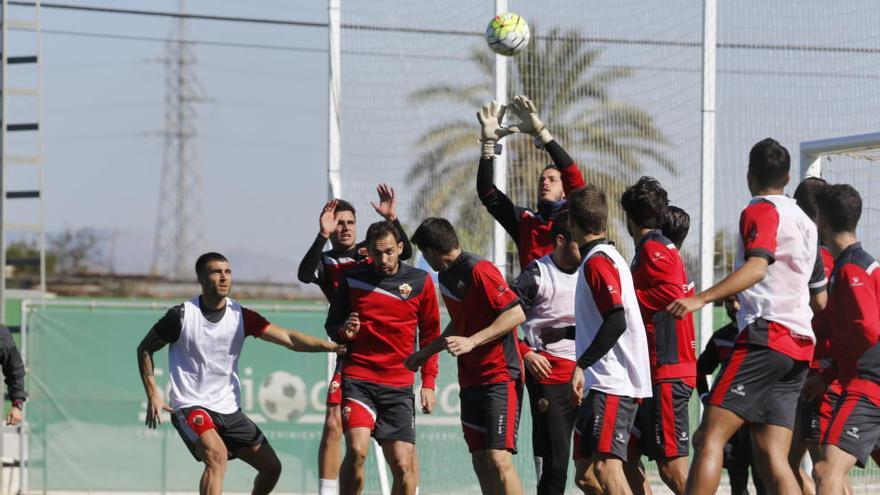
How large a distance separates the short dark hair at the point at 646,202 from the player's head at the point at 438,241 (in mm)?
1377

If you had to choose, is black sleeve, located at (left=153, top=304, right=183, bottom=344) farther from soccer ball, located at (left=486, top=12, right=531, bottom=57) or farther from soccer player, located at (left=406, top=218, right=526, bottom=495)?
soccer ball, located at (left=486, top=12, right=531, bottom=57)

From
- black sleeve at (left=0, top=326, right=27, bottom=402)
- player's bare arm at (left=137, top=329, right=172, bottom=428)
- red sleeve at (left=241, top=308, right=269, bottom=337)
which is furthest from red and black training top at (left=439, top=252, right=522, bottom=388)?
black sleeve at (left=0, top=326, right=27, bottom=402)

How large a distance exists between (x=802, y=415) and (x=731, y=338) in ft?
3.47

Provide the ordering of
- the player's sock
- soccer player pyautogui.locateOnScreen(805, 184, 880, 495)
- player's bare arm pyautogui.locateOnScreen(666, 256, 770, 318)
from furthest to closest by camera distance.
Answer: the player's sock
soccer player pyautogui.locateOnScreen(805, 184, 880, 495)
player's bare arm pyautogui.locateOnScreen(666, 256, 770, 318)

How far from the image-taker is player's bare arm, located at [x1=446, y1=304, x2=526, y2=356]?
7.79 m

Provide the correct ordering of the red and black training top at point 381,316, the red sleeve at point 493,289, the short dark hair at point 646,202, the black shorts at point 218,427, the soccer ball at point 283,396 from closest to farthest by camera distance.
Result: the short dark hair at point 646,202
the red sleeve at point 493,289
the red and black training top at point 381,316
the black shorts at point 218,427
the soccer ball at point 283,396

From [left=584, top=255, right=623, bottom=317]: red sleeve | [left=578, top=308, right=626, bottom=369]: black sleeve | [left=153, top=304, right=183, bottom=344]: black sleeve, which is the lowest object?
[left=153, top=304, right=183, bottom=344]: black sleeve

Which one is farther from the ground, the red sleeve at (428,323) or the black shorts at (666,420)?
the red sleeve at (428,323)

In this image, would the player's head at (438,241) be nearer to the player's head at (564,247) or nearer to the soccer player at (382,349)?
the soccer player at (382,349)

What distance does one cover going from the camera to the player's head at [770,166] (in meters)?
6.88

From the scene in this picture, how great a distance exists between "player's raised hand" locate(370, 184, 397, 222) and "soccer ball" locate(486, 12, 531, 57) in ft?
4.62

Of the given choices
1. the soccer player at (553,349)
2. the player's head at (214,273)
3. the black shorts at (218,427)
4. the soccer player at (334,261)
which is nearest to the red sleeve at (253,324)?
the player's head at (214,273)

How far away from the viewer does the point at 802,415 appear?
8.34 metres

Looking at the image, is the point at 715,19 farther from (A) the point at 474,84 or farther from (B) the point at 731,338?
(B) the point at 731,338
